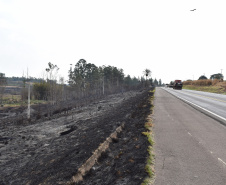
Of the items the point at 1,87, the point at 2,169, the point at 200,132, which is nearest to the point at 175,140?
the point at 200,132

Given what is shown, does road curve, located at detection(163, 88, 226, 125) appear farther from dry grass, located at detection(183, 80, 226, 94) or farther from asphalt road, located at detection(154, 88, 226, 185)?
dry grass, located at detection(183, 80, 226, 94)

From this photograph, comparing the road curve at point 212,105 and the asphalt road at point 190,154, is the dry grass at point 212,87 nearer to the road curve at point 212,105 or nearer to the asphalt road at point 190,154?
the road curve at point 212,105

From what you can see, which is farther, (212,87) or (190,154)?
(212,87)

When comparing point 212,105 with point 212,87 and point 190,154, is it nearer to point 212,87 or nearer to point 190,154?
point 190,154

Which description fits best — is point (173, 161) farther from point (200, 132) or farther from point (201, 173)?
point (200, 132)

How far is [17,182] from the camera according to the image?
223 inches

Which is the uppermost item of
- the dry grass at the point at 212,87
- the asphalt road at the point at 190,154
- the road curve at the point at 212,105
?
the dry grass at the point at 212,87

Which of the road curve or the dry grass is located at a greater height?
the dry grass

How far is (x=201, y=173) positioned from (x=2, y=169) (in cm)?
731


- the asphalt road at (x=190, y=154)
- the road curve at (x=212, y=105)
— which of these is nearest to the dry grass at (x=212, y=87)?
the road curve at (x=212, y=105)

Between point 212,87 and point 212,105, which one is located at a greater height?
point 212,87

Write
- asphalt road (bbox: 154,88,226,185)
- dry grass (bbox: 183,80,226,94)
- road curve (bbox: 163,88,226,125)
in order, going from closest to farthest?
asphalt road (bbox: 154,88,226,185) < road curve (bbox: 163,88,226,125) < dry grass (bbox: 183,80,226,94)

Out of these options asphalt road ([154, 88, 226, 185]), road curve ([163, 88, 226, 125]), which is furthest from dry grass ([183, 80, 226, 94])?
asphalt road ([154, 88, 226, 185])

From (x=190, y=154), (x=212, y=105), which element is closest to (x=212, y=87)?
(x=212, y=105)
